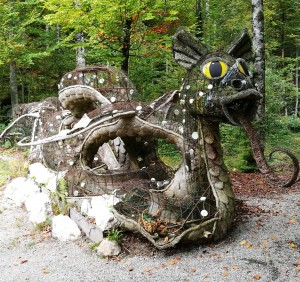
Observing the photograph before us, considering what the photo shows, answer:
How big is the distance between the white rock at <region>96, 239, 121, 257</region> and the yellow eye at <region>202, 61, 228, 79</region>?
2235 millimetres

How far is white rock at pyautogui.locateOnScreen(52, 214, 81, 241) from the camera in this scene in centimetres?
494

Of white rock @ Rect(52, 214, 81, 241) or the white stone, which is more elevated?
the white stone

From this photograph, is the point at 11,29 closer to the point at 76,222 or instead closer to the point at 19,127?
the point at 19,127

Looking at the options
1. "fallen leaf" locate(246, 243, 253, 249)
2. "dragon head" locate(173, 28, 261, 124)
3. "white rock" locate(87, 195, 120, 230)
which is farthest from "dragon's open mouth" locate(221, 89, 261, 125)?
"white rock" locate(87, 195, 120, 230)

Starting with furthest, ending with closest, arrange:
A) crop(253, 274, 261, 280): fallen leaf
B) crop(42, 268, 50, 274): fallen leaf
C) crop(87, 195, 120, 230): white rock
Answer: crop(87, 195, 120, 230): white rock < crop(42, 268, 50, 274): fallen leaf < crop(253, 274, 261, 280): fallen leaf

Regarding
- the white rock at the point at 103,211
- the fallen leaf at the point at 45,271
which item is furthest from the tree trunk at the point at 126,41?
the fallen leaf at the point at 45,271

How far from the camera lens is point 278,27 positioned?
17.4 meters

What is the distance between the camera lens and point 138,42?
10180 mm

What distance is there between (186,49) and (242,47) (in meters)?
0.67

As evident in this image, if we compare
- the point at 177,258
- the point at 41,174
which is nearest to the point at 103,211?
the point at 177,258

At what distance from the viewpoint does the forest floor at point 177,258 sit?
11.8 feet

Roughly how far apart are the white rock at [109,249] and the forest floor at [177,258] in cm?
7

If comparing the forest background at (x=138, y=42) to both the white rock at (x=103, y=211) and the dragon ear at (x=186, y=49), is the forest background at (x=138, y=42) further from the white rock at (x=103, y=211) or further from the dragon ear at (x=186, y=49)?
the white rock at (x=103, y=211)

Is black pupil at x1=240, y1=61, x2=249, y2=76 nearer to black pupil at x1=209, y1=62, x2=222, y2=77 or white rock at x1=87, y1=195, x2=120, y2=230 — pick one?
black pupil at x1=209, y1=62, x2=222, y2=77
